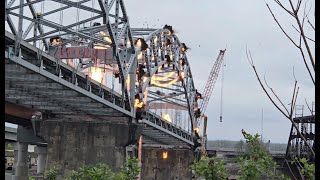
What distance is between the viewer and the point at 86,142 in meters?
46.2

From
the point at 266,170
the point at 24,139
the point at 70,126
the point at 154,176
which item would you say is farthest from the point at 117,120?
the point at 266,170

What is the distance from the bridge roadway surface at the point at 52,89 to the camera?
29.8 m

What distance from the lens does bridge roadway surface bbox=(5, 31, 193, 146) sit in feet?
97.7

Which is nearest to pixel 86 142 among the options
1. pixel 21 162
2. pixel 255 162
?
pixel 21 162

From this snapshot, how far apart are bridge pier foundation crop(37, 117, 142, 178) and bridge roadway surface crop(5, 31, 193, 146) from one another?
1.14 metres

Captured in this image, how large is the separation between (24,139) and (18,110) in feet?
43.7

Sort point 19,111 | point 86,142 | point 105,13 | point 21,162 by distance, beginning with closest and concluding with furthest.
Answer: point 105,13, point 86,142, point 19,111, point 21,162

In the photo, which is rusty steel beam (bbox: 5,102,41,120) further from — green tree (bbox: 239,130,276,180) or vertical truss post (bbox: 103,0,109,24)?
green tree (bbox: 239,130,276,180)

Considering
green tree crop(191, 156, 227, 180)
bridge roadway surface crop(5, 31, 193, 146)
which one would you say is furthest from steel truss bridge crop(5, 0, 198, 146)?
green tree crop(191, 156, 227, 180)

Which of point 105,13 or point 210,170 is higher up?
point 105,13

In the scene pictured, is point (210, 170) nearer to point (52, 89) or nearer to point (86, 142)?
point (52, 89)

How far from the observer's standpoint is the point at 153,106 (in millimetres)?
93438

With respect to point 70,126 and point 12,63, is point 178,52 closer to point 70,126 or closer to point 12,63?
point 70,126

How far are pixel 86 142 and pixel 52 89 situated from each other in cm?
1136
